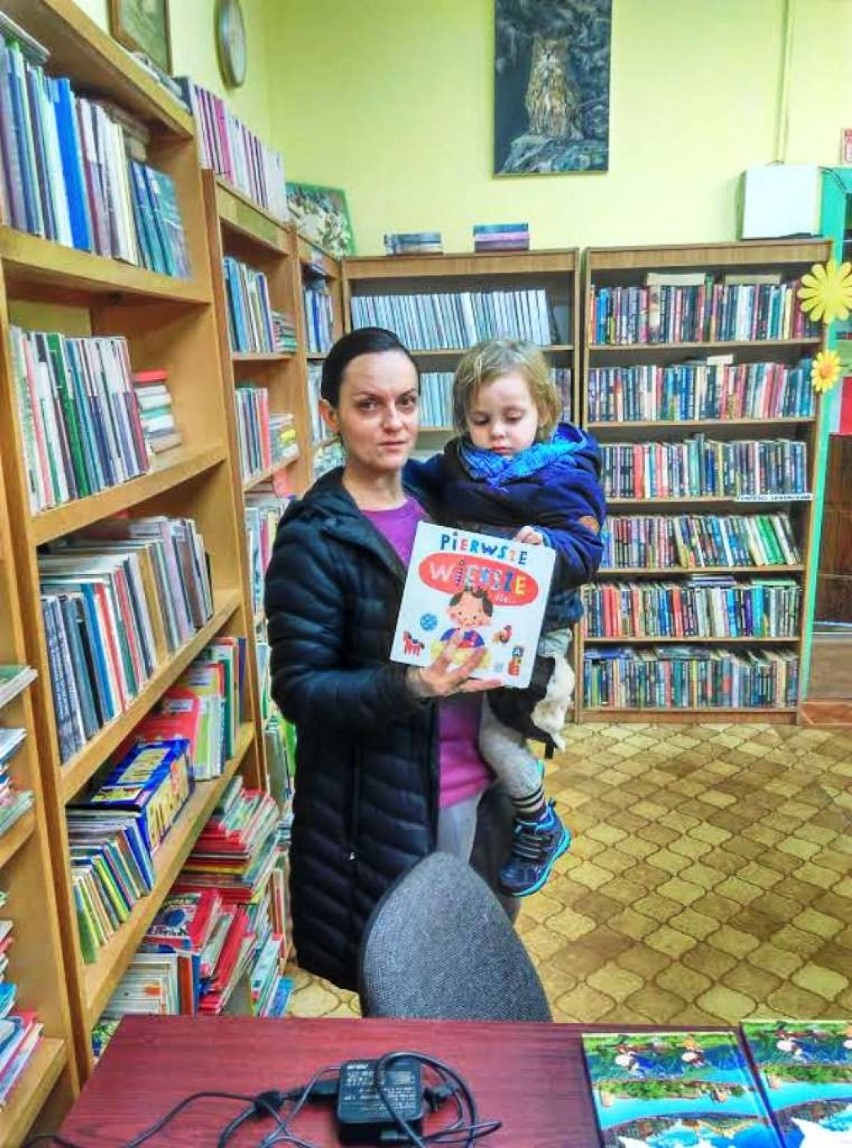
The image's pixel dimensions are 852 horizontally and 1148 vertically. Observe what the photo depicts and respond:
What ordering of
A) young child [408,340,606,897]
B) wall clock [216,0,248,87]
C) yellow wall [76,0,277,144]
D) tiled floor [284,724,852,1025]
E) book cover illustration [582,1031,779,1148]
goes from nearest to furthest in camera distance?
book cover illustration [582,1031,779,1148] → young child [408,340,606,897] → tiled floor [284,724,852,1025] → yellow wall [76,0,277,144] → wall clock [216,0,248,87]

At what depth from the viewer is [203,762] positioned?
1.73 meters

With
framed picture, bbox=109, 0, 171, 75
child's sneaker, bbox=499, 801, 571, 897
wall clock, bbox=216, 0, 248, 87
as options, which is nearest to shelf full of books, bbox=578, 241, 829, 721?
wall clock, bbox=216, 0, 248, 87

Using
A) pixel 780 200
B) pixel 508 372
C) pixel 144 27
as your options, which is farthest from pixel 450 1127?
pixel 780 200

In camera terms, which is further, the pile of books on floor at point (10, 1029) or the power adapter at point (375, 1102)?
the pile of books on floor at point (10, 1029)

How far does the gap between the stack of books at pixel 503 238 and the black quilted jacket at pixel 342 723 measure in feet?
8.24

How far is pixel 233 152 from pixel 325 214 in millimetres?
1199

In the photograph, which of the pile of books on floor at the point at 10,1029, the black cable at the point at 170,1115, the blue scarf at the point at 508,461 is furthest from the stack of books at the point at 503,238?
the black cable at the point at 170,1115

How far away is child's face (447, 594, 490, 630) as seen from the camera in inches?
45.7

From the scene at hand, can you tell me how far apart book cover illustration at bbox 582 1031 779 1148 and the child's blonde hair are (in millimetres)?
1079

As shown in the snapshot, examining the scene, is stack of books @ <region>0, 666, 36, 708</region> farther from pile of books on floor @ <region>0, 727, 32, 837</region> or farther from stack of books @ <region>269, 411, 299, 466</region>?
stack of books @ <region>269, 411, 299, 466</region>

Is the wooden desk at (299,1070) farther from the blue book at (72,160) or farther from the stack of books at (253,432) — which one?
the stack of books at (253,432)

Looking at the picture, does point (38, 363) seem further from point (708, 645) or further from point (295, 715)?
point (708, 645)

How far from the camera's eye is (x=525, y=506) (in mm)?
1523

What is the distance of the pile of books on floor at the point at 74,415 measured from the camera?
1090mm
